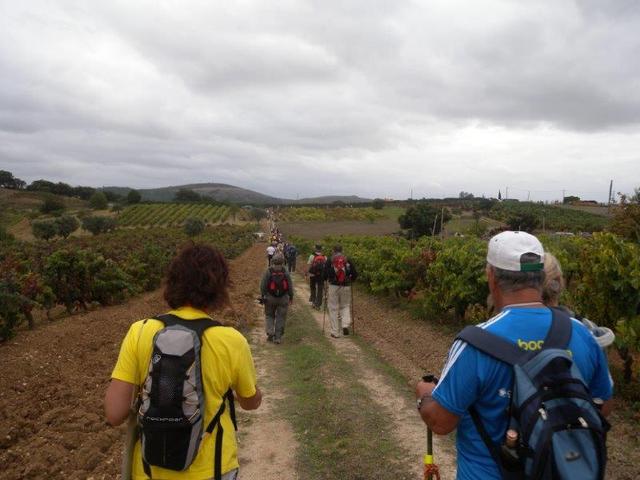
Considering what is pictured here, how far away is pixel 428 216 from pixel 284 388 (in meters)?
39.4

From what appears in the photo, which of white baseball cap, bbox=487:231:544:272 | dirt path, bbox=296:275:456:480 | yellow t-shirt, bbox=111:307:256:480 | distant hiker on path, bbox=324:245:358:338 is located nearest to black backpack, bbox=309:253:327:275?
distant hiker on path, bbox=324:245:358:338

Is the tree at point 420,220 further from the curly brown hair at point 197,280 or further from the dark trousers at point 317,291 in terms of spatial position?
the curly brown hair at point 197,280

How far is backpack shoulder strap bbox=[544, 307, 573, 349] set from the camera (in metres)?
1.93

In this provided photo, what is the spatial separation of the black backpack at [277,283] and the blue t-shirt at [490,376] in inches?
285

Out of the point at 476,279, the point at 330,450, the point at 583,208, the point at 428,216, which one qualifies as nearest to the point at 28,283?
the point at 330,450

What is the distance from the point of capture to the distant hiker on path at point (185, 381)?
2.26m

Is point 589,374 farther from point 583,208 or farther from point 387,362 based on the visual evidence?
point 583,208

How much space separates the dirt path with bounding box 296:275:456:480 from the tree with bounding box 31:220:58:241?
50202mm

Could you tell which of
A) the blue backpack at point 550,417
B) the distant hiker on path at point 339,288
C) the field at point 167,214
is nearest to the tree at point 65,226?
the field at point 167,214

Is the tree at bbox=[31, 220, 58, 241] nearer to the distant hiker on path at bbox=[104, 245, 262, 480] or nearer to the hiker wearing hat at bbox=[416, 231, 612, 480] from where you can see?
the distant hiker on path at bbox=[104, 245, 262, 480]

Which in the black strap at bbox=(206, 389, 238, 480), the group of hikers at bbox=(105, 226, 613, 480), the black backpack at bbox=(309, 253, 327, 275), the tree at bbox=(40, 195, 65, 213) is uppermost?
the group of hikers at bbox=(105, 226, 613, 480)

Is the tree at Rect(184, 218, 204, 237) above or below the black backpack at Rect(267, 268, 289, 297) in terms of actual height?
below

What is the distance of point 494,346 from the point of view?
1.92m

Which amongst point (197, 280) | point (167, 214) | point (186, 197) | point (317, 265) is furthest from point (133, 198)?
point (197, 280)
